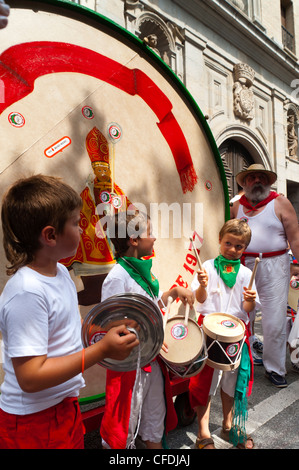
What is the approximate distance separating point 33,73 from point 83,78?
268mm

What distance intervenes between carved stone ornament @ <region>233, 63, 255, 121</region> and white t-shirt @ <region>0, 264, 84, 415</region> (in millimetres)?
7498

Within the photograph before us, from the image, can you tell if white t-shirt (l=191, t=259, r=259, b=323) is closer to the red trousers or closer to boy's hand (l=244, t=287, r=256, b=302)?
boy's hand (l=244, t=287, r=256, b=302)

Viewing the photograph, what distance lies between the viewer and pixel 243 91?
782 cm

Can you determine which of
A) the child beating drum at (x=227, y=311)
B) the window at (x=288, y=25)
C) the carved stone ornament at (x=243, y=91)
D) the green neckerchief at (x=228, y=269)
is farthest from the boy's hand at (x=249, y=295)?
the window at (x=288, y=25)

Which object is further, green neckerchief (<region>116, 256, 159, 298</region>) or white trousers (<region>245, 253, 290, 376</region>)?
white trousers (<region>245, 253, 290, 376</region>)

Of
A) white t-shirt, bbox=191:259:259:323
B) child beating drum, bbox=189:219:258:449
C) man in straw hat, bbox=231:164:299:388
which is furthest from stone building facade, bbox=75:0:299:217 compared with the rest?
white t-shirt, bbox=191:259:259:323

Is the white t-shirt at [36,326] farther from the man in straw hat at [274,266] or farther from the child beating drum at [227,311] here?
the man in straw hat at [274,266]

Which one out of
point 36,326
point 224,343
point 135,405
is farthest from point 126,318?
point 224,343

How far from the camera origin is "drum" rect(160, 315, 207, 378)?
5.38ft

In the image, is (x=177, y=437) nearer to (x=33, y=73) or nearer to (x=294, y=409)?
(x=294, y=409)

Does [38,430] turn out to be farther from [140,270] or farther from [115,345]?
[140,270]

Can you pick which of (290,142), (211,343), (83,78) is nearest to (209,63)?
(290,142)

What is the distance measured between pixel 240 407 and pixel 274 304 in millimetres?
1132
